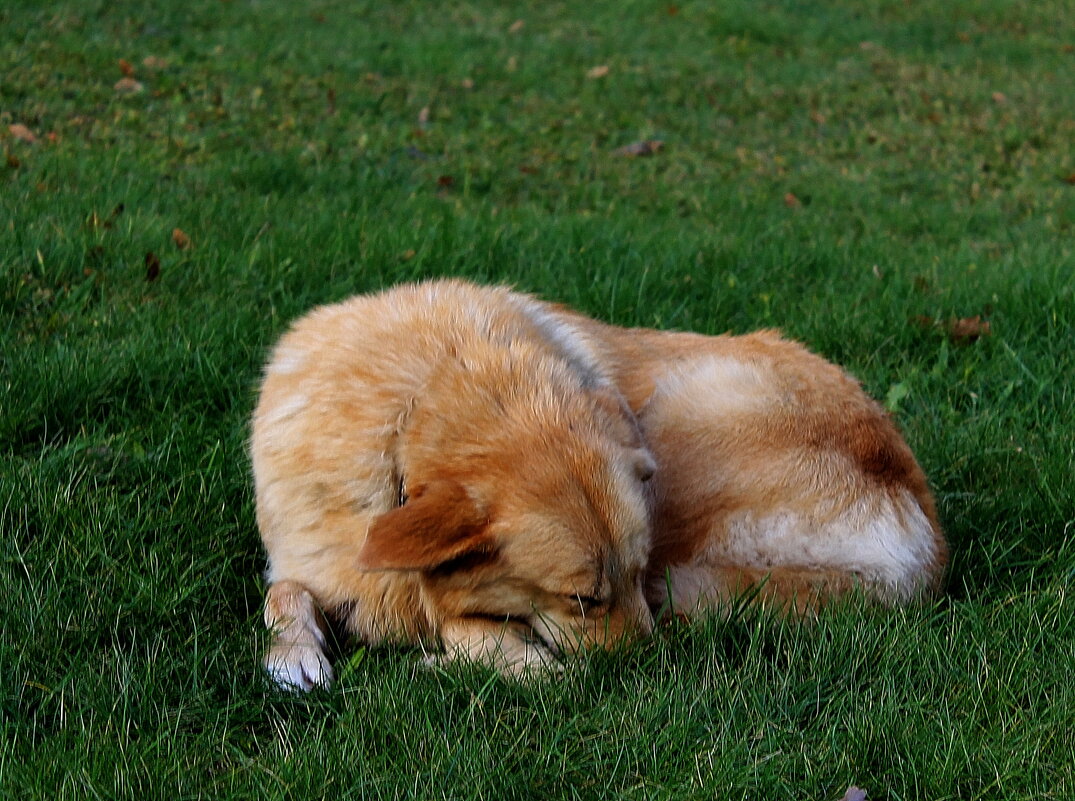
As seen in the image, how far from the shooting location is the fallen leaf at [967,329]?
226 inches

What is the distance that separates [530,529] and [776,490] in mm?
1122

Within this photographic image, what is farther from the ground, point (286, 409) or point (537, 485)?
point (537, 485)

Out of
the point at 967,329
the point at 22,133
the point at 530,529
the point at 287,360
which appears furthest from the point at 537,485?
the point at 22,133

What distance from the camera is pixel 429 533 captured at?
2918 mm

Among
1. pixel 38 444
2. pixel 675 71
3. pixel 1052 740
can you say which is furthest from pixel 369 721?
pixel 675 71

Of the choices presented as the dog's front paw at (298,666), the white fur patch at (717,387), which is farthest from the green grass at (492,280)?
the white fur patch at (717,387)

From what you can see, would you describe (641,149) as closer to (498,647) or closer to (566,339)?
(566,339)

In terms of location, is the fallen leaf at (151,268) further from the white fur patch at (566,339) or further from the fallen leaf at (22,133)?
the fallen leaf at (22,133)

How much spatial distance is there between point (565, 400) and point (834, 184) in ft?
22.1

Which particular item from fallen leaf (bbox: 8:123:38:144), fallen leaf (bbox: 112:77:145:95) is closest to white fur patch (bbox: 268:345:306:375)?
fallen leaf (bbox: 8:123:38:144)

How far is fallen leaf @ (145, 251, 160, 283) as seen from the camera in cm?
539

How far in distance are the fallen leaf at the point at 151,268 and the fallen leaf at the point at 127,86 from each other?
3.79 meters

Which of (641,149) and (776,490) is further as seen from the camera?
(641,149)

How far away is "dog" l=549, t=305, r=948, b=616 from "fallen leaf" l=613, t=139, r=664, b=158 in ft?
18.4
